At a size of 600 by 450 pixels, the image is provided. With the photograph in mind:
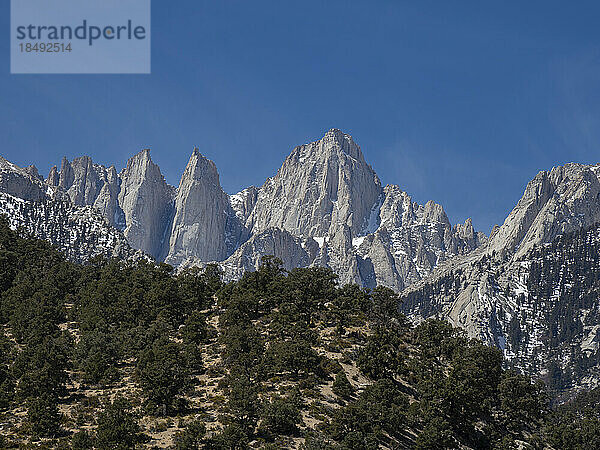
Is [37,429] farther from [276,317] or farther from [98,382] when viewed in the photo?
[276,317]

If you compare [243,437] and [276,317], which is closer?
[243,437]

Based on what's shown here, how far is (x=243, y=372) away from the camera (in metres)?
83.8

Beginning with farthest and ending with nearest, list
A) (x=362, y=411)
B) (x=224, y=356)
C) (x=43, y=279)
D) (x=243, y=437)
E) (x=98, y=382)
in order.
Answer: (x=43, y=279) < (x=224, y=356) < (x=98, y=382) < (x=362, y=411) < (x=243, y=437)

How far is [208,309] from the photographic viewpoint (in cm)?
11912

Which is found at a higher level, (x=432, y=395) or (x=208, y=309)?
(x=208, y=309)

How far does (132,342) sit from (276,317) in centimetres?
2366

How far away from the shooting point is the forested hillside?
70750mm

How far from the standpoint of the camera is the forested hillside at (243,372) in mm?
70750

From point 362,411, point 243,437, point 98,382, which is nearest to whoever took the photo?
point 243,437

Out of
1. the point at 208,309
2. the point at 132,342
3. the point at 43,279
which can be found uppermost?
the point at 43,279

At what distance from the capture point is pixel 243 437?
6669 cm

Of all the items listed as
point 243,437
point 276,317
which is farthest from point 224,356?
point 243,437

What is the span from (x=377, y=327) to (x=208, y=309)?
112 ft

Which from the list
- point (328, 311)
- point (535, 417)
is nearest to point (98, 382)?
point (328, 311)
